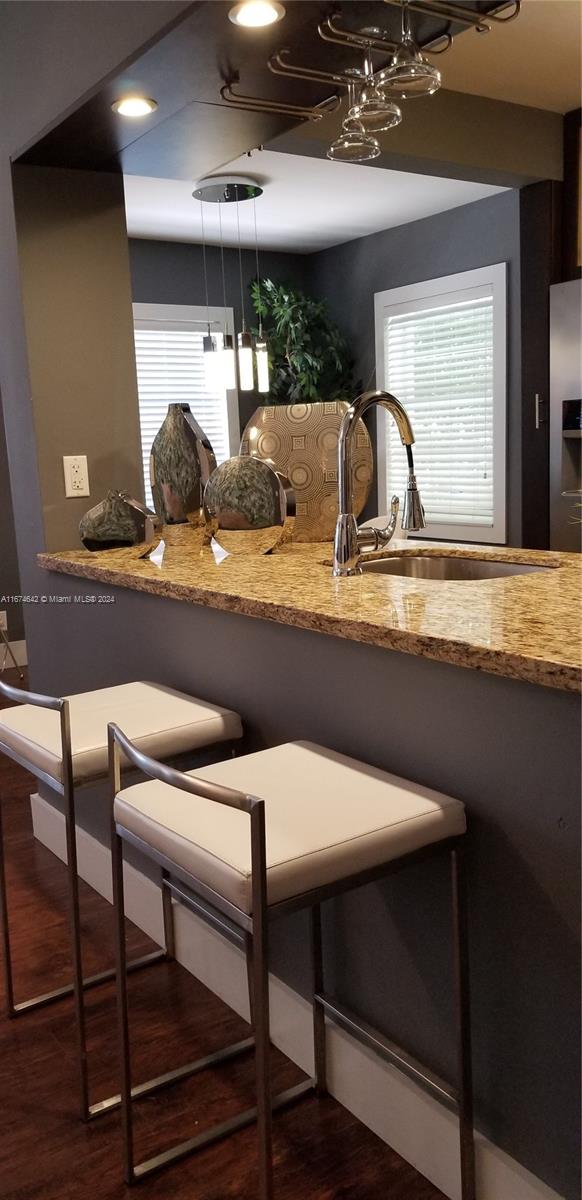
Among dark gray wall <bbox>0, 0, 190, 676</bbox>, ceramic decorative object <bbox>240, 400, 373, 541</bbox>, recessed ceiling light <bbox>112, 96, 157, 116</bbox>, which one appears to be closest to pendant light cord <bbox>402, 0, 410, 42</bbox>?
dark gray wall <bbox>0, 0, 190, 676</bbox>

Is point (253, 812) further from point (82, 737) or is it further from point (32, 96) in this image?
point (32, 96)

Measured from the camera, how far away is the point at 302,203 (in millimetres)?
5191

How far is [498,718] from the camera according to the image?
1.32 meters

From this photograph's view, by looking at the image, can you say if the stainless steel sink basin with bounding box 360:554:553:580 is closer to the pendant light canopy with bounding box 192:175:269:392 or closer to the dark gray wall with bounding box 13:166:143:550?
the dark gray wall with bounding box 13:166:143:550

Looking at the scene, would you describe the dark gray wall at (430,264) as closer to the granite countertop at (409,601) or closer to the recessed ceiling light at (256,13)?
the granite countertop at (409,601)

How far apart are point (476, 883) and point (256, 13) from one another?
1.62 m

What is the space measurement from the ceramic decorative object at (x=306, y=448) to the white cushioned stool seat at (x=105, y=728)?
0.74 m

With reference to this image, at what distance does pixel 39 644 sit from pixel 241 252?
4157mm

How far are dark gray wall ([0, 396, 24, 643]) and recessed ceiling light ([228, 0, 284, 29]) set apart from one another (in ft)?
12.0

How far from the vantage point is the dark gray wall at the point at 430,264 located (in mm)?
5051

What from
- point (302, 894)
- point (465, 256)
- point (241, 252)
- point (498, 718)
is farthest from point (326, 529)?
point (241, 252)

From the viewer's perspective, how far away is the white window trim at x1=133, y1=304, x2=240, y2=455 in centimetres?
609

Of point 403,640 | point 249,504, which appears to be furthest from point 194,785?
point 249,504

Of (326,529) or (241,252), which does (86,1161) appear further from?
(241,252)
